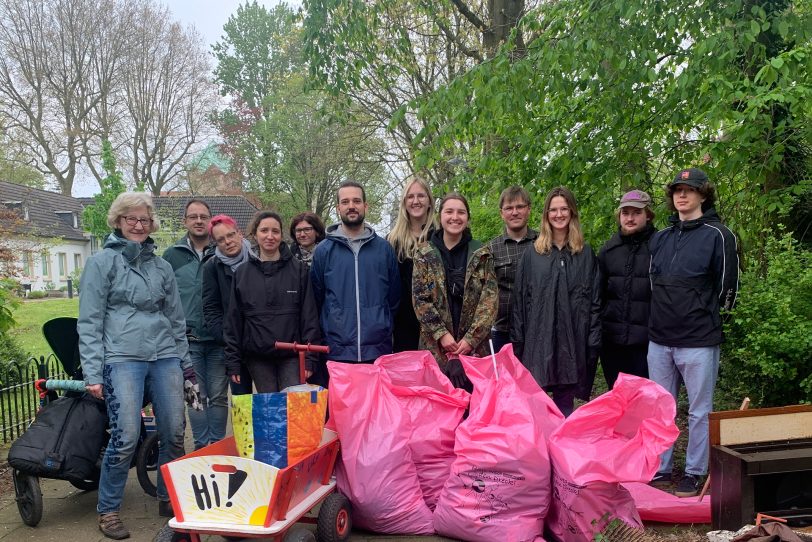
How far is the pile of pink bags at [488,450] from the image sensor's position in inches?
121

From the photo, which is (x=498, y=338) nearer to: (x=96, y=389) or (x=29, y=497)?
(x=96, y=389)

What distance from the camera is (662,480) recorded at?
4074 mm

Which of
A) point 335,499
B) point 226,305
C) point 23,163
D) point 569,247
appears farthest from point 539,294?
point 23,163

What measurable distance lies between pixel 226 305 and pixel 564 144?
3207 millimetres

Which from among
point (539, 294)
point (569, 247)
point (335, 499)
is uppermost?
point (569, 247)

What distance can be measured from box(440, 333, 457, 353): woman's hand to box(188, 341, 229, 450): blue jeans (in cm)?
155

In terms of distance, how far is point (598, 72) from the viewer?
5086 millimetres

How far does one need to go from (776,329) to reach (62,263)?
42.0 m

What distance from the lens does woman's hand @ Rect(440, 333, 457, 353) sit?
3859mm

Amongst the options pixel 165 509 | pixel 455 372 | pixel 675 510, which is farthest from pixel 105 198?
pixel 675 510

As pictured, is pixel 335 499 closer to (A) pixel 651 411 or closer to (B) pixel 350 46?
(A) pixel 651 411

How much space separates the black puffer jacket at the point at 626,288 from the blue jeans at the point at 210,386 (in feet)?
8.41

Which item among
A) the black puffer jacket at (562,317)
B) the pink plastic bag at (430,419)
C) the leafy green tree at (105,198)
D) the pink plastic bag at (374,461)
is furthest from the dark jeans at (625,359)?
the leafy green tree at (105,198)

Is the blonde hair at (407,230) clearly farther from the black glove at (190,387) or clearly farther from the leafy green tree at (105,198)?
the leafy green tree at (105,198)
